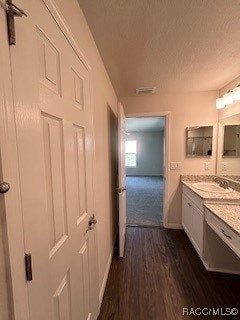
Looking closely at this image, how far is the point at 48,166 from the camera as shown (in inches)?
27.7

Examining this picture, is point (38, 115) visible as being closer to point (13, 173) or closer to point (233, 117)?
point (13, 173)

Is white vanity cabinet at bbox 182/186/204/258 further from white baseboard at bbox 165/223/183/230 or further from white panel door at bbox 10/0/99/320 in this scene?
white panel door at bbox 10/0/99/320

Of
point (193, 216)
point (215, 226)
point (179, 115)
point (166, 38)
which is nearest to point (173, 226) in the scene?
point (193, 216)

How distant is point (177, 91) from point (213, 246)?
225 centimetres

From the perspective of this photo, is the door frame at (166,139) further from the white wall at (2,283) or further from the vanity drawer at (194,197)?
the white wall at (2,283)

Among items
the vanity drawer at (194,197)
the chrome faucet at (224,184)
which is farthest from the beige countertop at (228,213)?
the chrome faucet at (224,184)

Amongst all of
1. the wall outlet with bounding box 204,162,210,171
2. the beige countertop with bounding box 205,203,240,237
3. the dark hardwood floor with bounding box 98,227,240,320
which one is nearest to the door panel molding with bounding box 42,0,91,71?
the beige countertop with bounding box 205,203,240,237

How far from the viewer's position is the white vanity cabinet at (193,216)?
1979 mm

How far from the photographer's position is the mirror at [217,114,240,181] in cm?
224

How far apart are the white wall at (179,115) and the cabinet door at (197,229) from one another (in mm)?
656

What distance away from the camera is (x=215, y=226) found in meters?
1.60

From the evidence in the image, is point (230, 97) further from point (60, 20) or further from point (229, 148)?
point (60, 20)

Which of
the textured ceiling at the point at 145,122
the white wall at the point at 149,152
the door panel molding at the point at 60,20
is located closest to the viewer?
the door panel molding at the point at 60,20

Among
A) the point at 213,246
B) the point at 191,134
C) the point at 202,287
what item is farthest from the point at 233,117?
the point at 202,287
